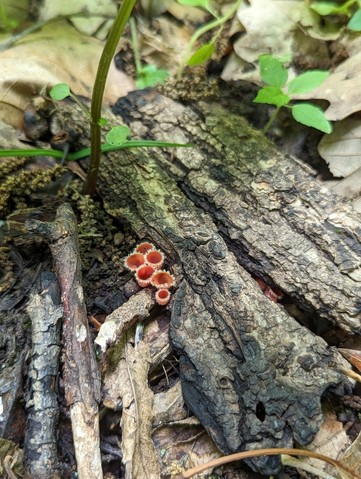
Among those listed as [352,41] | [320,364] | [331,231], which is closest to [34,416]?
[320,364]

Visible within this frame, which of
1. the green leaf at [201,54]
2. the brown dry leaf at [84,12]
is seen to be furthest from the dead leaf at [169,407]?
the brown dry leaf at [84,12]

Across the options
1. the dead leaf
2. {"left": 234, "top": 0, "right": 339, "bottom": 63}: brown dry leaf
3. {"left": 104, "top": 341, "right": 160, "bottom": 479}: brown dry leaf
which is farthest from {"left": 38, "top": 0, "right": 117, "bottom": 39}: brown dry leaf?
the dead leaf

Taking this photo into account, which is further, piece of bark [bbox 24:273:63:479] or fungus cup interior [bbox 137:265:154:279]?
fungus cup interior [bbox 137:265:154:279]

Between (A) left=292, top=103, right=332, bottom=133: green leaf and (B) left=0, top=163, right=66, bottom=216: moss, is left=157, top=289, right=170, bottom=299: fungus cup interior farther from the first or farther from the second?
(A) left=292, top=103, right=332, bottom=133: green leaf

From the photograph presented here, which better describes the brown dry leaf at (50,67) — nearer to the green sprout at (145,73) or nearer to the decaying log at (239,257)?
the green sprout at (145,73)

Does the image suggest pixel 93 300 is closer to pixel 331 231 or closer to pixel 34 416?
pixel 34 416
